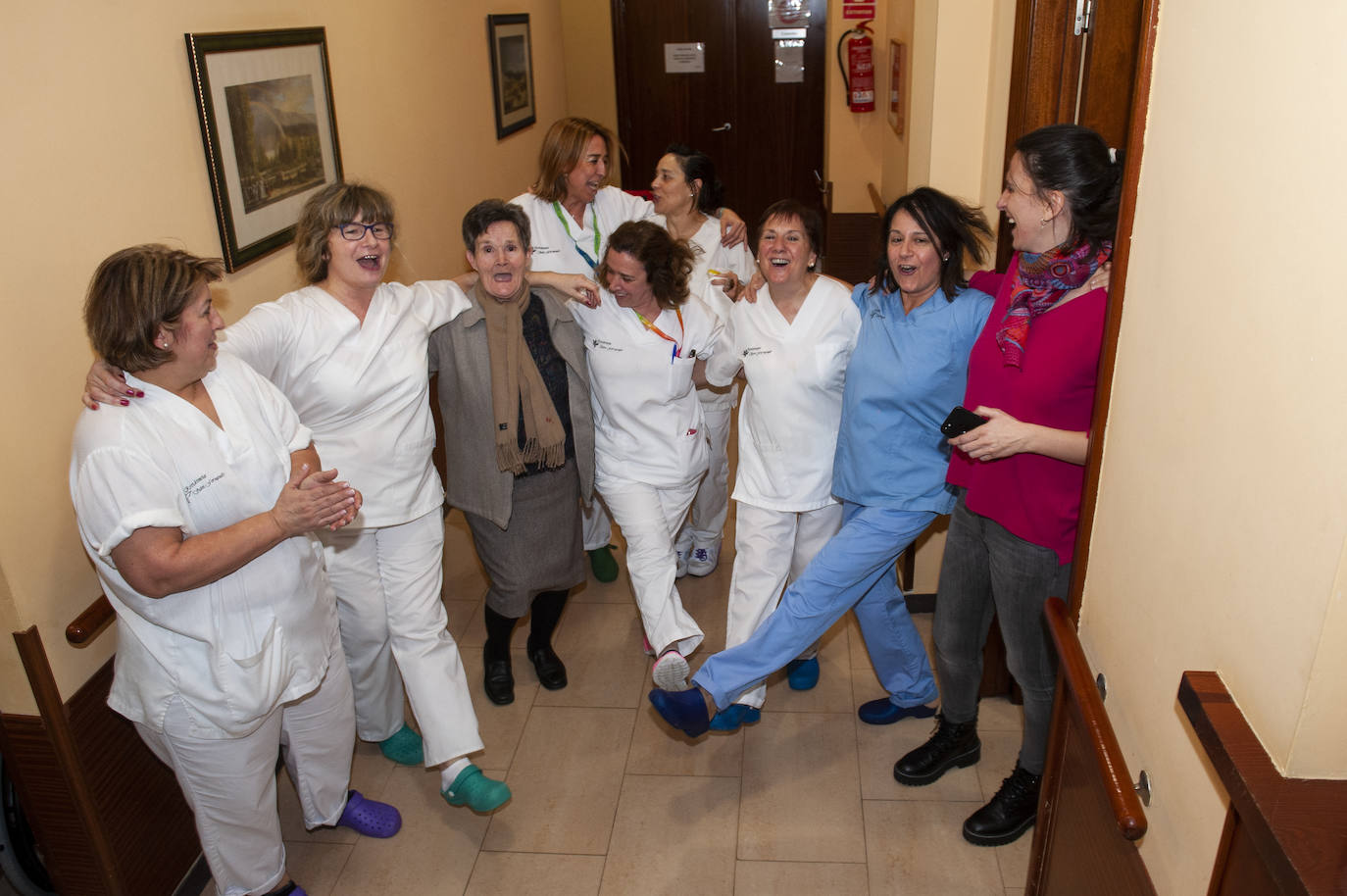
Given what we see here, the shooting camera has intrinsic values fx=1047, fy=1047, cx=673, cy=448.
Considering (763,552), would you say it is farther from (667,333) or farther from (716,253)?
(716,253)

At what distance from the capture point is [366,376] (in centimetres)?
247

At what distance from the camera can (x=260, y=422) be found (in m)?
2.12

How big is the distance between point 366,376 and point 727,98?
209 inches

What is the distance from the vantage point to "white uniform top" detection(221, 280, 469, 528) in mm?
2400

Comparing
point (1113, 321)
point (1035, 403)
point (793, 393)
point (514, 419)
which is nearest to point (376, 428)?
point (514, 419)

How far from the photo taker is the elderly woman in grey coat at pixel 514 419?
2.69 m

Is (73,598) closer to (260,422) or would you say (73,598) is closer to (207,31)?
(260,422)

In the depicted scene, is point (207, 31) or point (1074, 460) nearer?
point (1074, 460)

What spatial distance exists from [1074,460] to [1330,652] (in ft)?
3.31

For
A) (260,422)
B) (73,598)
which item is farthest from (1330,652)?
(73,598)

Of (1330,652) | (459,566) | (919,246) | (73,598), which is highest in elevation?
(919,246)

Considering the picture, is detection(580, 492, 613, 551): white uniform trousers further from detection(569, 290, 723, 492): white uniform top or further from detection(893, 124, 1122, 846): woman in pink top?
detection(893, 124, 1122, 846): woman in pink top

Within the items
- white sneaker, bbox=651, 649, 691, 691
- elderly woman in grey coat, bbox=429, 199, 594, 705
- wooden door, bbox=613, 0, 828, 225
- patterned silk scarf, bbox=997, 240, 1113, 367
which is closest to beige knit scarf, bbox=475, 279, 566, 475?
elderly woman in grey coat, bbox=429, 199, 594, 705

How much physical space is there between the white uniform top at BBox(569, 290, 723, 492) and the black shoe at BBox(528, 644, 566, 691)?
62 centimetres
